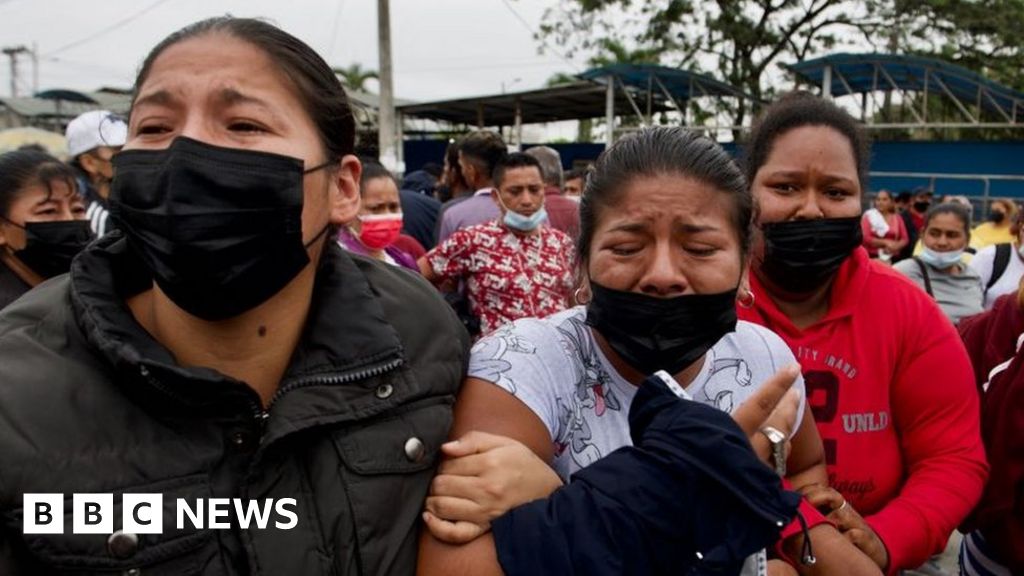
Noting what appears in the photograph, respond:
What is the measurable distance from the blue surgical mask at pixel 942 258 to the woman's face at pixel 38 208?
494 cm

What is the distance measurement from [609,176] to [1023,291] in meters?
1.38

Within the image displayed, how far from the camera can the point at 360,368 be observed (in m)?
1.30

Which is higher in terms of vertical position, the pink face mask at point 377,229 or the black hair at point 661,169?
the black hair at point 661,169

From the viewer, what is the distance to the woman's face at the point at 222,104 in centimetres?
128

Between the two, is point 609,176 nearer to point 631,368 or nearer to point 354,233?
point 631,368

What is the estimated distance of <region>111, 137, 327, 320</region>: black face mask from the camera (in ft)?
4.12

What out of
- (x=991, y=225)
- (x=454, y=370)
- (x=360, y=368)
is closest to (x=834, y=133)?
(x=454, y=370)

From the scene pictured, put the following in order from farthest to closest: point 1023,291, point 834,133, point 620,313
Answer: point 1023,291 → point 834,133 → point 620,313

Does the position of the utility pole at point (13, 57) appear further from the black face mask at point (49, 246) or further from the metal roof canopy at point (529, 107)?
the black face mask at point (49, 246)

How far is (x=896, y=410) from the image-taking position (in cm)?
193

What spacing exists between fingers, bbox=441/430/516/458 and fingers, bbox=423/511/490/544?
12 centimetres

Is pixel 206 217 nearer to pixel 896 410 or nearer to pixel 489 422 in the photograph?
pixel 489 422

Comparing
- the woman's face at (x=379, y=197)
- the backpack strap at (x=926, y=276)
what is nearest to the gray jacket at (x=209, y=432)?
the woman's face at (x=379, y=197)

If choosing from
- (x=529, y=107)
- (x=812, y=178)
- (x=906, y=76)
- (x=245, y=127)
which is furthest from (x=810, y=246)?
(x=529, y=107)
